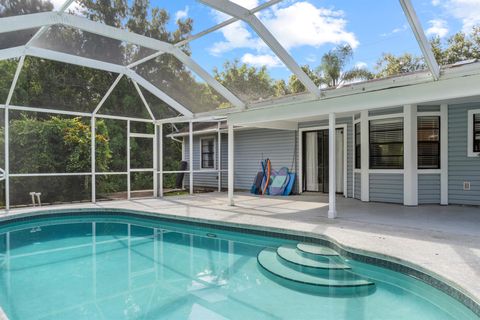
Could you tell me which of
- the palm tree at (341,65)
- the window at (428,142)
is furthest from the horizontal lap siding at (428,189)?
the palm tree at (341,65)

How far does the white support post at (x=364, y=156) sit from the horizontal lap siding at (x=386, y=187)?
0.12m

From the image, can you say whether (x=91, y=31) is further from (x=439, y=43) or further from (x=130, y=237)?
(x=439, y=43)

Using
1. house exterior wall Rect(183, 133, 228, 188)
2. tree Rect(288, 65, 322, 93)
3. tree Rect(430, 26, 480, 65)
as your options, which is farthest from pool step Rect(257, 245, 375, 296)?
tree Rect(430, 26, 480, 65)

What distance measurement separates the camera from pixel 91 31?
5.91 meters

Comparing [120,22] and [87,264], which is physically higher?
[120,22]

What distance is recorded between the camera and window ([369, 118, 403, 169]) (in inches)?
315

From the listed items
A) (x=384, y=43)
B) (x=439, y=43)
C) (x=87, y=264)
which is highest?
(x=439, y=43)

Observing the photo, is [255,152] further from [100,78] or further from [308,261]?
[308,261]

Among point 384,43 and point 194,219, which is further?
point 194,219

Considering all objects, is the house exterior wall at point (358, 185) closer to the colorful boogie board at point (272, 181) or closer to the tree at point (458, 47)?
the colorful boogie board at point (272, 181)

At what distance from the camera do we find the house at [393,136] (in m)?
5.40

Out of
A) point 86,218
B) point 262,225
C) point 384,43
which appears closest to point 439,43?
point 384,43

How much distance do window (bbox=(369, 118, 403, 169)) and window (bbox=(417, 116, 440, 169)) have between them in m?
0.42

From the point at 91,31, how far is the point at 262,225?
4.66 metres
